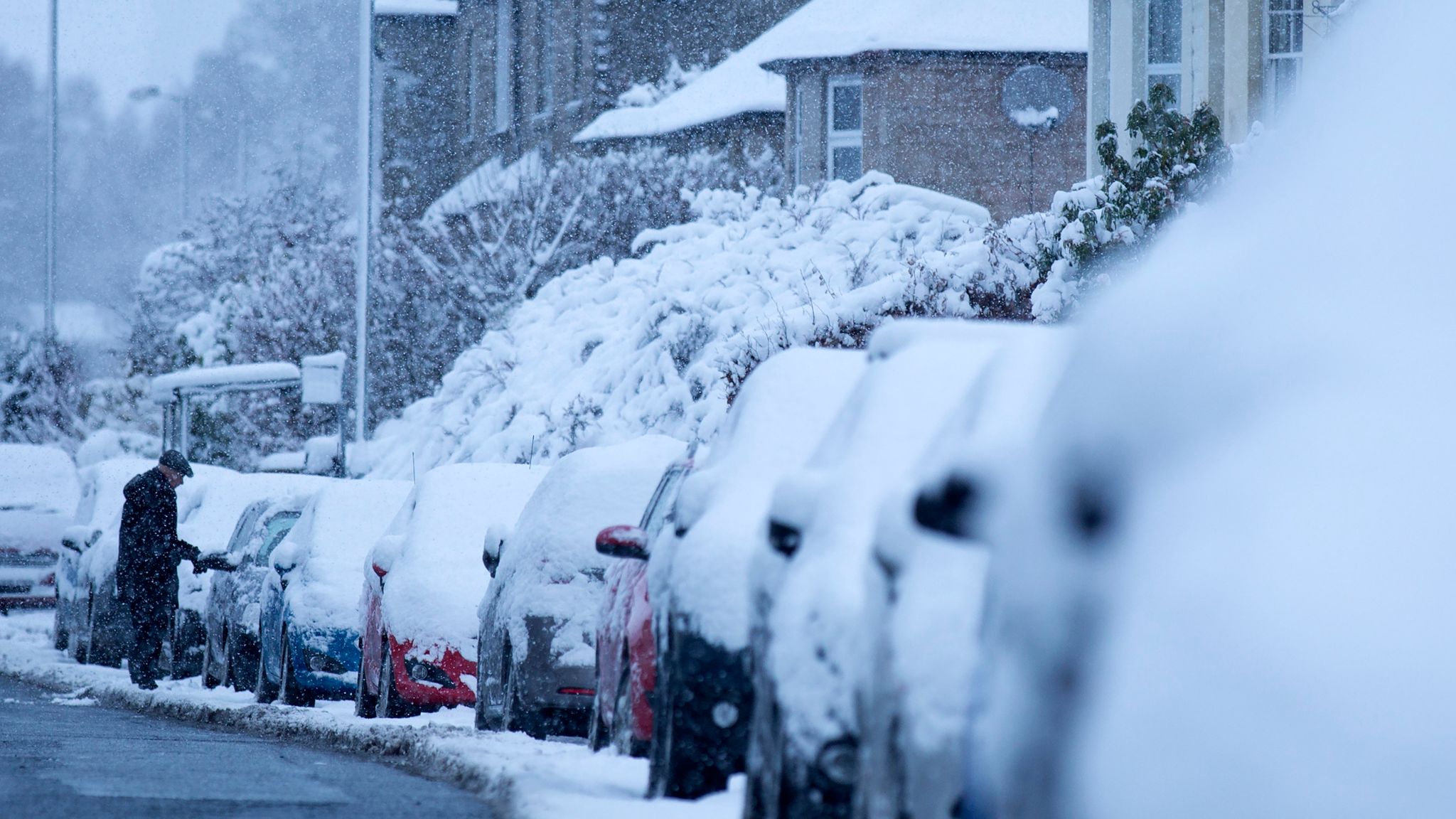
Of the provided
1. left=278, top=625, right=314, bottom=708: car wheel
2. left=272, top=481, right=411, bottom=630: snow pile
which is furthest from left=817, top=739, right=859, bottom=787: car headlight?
left=278, top=625, right=314, bottom=708: car wheel

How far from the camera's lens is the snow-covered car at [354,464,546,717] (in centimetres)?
1338

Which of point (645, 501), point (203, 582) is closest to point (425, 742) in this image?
point (645, 501)

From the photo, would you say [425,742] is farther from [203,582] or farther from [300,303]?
[300,303]

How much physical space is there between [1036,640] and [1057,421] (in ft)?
1.16

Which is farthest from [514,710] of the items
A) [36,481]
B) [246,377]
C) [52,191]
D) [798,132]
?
[52,191]

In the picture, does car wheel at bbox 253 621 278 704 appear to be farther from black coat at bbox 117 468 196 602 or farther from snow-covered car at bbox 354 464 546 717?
black coat at bbox 117 468 196 602

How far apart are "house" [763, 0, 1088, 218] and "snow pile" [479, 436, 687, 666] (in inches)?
862

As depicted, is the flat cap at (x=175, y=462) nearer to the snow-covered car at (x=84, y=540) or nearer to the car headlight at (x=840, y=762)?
the snow-covered car at (x=84, y=540)

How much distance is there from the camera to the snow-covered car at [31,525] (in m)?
25.6

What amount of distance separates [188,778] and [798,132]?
25870 millimetres

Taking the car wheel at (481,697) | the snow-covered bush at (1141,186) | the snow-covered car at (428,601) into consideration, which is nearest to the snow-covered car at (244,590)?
the snow-covered car at (428,601)

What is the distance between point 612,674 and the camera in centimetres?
1003

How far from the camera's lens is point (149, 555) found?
1789 cm

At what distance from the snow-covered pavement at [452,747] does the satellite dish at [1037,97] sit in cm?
1758
